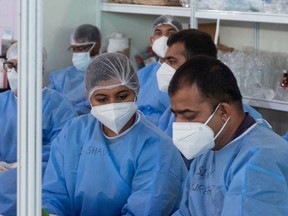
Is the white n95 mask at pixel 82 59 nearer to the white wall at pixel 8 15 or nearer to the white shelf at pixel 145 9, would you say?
the white shelf at pixel 145 9

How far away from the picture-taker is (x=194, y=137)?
169cm

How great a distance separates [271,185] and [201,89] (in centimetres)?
34

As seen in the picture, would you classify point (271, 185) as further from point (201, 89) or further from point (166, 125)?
point (166, 125)

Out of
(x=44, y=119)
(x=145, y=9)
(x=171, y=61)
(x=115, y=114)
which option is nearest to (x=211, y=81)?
(x=115, y=114)

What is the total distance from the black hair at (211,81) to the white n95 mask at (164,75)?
3.44ft

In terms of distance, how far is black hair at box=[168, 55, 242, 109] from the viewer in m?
1.62

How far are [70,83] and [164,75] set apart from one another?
1.14m

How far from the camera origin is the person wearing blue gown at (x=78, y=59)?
381cm

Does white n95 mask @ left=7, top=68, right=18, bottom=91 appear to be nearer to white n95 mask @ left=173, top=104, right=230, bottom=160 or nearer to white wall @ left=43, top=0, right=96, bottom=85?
white wall @ left=43, top=0, right=96, bottom=85

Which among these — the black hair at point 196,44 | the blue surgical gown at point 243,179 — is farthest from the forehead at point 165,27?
the blue surgical gown at point 243,179

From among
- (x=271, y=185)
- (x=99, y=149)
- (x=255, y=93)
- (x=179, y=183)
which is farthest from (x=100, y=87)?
(x=255, y=93)

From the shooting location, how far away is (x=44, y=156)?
262 centimetres

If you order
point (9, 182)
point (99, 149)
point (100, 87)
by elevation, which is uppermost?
point (100, 87)

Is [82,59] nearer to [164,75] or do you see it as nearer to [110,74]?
[164,75]
